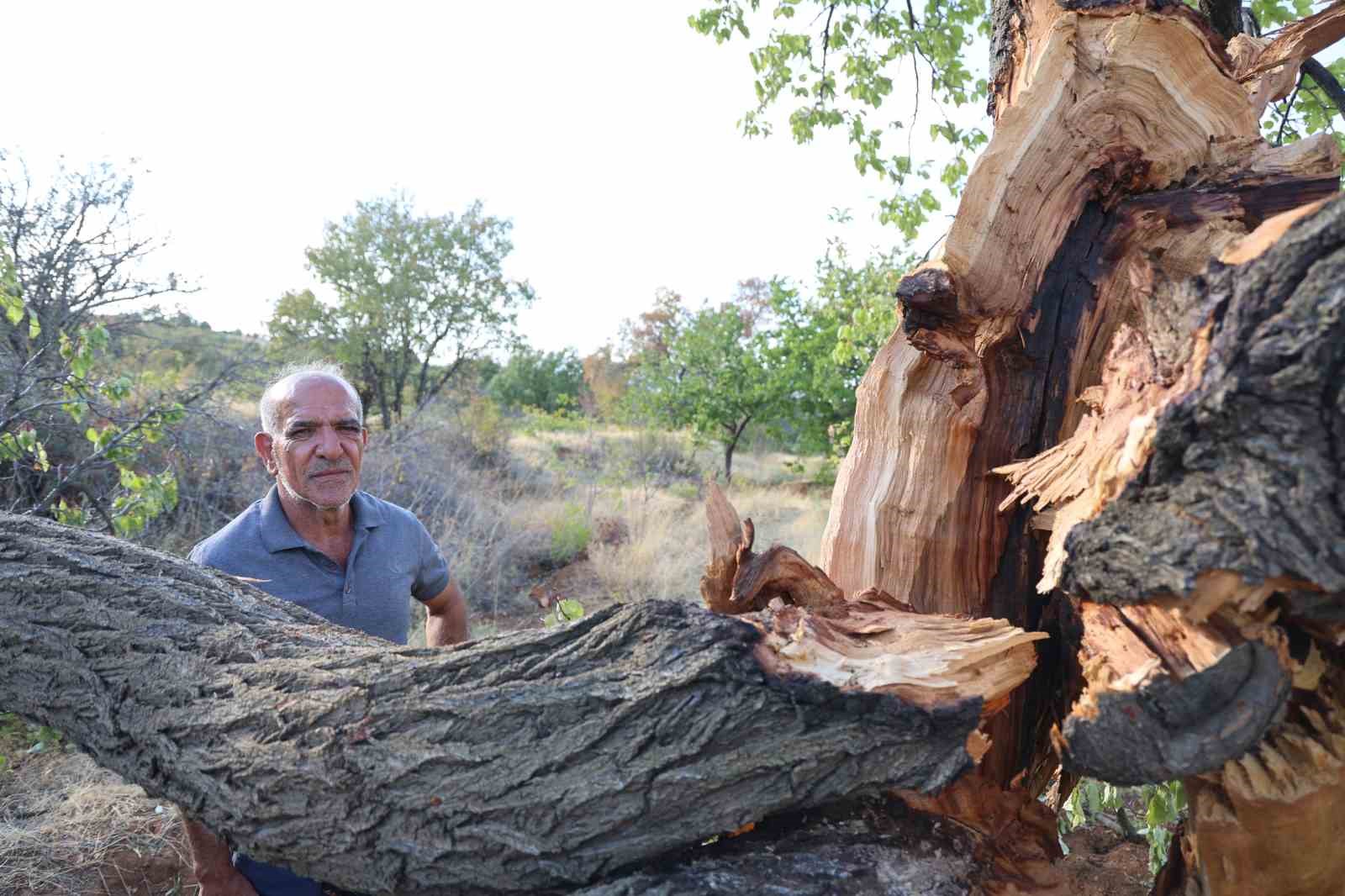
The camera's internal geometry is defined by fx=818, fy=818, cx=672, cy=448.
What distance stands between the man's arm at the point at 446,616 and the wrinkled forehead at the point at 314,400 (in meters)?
0.74

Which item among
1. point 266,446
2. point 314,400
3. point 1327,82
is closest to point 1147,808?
point 1327,82

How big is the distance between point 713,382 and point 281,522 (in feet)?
40.5

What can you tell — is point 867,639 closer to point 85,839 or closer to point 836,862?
point 836,862

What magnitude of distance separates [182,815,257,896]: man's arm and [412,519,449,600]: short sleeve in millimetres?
974

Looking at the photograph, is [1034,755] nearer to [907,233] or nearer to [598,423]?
[907,233]

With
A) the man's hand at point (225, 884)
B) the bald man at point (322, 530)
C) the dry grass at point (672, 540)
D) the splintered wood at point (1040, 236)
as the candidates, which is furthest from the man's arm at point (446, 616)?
the dry grass at point (672, 540)

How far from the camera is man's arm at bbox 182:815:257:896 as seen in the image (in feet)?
6.63

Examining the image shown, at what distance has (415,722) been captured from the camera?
4.73 ft

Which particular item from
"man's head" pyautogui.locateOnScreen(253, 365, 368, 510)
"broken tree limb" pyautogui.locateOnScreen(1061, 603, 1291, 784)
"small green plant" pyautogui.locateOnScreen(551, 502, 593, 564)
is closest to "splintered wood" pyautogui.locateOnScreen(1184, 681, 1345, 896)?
"broken tree limb" pyautogui.locateOnScreen(1061, 603, 1291, 784)

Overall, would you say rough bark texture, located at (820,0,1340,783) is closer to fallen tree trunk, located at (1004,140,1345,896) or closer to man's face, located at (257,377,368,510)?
fallen tree trunk, located at (1004,140,1345,896)

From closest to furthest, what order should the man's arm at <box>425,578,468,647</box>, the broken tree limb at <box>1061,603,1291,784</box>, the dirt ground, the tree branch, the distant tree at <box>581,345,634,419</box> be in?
the broken tree limb at <box>1061,603,1291,784</box> → the dirt ground → the man's arm at <box>425,578,468,647</box> → the tree branch → the distant tree at <box>581,345,634,419</box>

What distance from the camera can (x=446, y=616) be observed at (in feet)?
9.97

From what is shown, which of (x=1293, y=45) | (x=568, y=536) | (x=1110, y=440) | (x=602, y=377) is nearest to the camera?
(x=1110, y=440)

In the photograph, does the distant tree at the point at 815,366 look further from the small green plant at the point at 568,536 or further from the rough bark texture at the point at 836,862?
the rough bark texture at the point at 836,862
